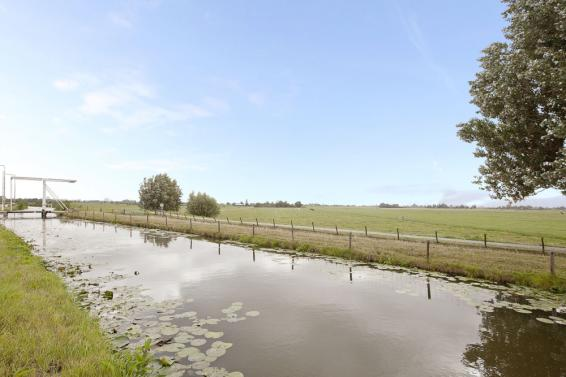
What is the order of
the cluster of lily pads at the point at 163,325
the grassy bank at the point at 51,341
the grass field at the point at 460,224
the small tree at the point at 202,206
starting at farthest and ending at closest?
1. the small tree at the point at 202,206
2. the grass field at the point at 460,224
3. the cluster of lily pads at the point at 163,325
4. the grassy bank at the point at 51,341

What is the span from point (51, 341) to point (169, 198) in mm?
86283

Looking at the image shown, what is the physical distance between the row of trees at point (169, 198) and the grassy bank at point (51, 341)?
7459 cm

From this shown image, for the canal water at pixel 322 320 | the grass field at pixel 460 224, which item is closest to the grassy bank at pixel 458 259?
the canal water at pixel 322 320

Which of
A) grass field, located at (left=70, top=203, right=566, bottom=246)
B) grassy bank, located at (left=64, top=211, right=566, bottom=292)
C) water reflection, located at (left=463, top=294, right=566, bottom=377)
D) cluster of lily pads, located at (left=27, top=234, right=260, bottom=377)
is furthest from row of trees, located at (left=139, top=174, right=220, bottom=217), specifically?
water reflection, located at (left=463, top=294, right=566, bottom=377)

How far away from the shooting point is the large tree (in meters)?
15.3

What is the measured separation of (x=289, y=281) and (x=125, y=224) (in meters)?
44.1

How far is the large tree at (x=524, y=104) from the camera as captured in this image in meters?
15.3

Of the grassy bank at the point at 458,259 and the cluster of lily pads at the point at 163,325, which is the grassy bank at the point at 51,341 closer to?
the cluster of lily pads at the point at 163,325

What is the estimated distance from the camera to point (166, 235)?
37219 mm

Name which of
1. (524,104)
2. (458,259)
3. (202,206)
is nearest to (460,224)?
(458,259)

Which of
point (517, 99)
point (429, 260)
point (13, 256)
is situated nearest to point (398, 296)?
point (429, 260)

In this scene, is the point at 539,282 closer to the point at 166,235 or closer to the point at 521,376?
the point at 521,376

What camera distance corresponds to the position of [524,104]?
1720 cm

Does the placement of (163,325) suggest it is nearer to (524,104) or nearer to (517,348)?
(517,348)
